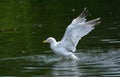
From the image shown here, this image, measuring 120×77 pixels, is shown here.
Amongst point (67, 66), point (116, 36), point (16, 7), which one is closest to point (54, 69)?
point (67, 66)

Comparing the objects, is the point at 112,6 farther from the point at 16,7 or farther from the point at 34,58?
the point at 34,58

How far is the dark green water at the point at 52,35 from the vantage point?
726 inches

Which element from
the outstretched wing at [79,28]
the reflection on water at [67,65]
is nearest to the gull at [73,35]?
the outstretched wing at [79,28]

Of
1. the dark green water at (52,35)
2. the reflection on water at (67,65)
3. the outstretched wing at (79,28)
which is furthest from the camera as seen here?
the outstretched wing at (79,28)

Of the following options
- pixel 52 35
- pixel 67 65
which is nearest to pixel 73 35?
pixel 67 65

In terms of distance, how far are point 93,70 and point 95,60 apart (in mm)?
1740

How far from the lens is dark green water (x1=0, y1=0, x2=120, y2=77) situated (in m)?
18.4

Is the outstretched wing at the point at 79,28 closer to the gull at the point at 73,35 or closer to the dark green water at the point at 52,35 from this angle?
the gull at the point at 73,35

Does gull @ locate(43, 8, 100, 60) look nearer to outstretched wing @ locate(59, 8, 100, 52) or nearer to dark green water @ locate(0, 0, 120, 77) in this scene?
outstretched wing @ locate(59, 8, 100, 52)

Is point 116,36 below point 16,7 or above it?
below

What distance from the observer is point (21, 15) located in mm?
34000

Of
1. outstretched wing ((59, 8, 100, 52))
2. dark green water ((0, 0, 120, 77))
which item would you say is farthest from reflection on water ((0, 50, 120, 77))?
outstretched wing ((59, 8, 100, 52))

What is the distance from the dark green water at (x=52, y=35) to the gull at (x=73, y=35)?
30 cm

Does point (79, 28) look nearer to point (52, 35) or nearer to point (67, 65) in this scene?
point (67, 65)
